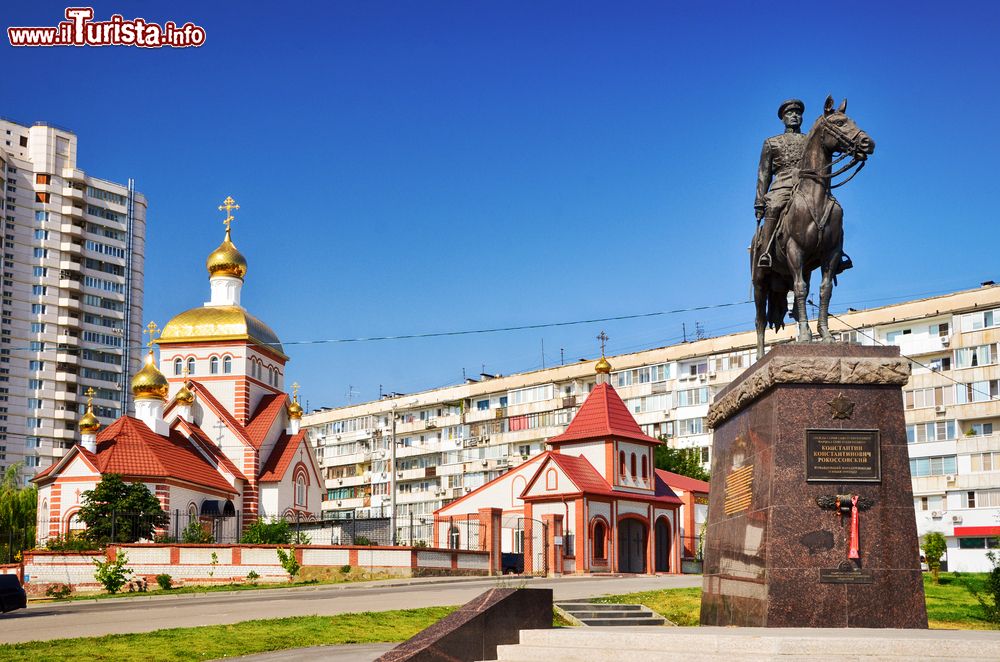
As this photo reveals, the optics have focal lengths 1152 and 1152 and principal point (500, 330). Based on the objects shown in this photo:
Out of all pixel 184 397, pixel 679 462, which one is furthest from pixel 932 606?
pixel 679 462

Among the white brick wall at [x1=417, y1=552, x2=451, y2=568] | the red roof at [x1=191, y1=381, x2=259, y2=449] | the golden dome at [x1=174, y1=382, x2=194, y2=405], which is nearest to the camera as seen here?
the white brick wall at [x1=417, y1=552, x2=451, y2=568]

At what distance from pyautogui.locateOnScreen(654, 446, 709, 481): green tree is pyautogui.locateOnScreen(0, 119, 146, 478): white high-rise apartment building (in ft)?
154

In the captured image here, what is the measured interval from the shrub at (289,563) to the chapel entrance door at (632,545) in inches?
Result: 653

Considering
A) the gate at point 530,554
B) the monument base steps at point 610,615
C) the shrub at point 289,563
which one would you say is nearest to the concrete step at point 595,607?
the monument base steps at point 610,615

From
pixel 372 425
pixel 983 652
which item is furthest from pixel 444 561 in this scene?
pixel 372 425

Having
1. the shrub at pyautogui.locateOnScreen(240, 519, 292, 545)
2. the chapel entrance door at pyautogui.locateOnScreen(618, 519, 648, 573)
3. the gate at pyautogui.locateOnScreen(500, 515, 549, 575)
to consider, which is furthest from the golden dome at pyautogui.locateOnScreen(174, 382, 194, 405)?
the chapel entrance door at pyautogui.locateOnScreen(618, 519, 648, 573)

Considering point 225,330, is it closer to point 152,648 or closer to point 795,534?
point 152,648

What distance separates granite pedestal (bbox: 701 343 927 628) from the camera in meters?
11.9

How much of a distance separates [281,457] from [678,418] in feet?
74.6

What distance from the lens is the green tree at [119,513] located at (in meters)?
40.0

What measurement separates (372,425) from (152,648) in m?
67.0

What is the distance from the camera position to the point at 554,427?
69875mm

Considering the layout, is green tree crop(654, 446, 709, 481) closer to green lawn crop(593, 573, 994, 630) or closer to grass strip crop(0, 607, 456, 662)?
green lawn crop(593, 573, 994, 630)

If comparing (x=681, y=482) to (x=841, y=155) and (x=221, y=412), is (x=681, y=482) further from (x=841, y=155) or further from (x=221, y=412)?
(x=841, y=155)
